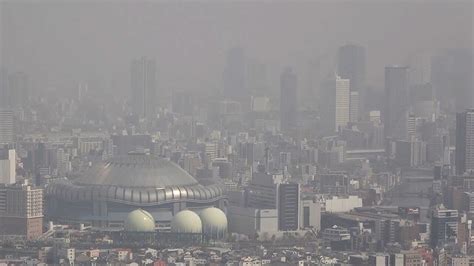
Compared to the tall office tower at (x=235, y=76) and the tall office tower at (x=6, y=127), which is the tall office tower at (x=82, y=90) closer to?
the tall office tower at (x=6, y=127)

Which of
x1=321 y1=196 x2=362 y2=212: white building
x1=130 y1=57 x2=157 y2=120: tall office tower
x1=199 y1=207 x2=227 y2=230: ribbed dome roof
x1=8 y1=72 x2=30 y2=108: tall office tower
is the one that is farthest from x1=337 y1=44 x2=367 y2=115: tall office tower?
x1=199 y1=207 x2=227 y2=230: ribbed dome roof

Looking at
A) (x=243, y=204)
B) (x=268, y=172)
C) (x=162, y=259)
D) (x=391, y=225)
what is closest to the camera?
(x=162, y=259)

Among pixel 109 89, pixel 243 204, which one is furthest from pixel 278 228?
pixel 109 89

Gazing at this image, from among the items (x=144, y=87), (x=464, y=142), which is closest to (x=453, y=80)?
(x=464, y=142)

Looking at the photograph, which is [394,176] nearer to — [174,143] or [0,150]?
[174,143]

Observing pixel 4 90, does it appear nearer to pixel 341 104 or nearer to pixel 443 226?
pixel 341 104

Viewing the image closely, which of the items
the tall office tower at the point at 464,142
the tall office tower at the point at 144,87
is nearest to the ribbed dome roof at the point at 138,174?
the tall office tower at the point at 144,87
